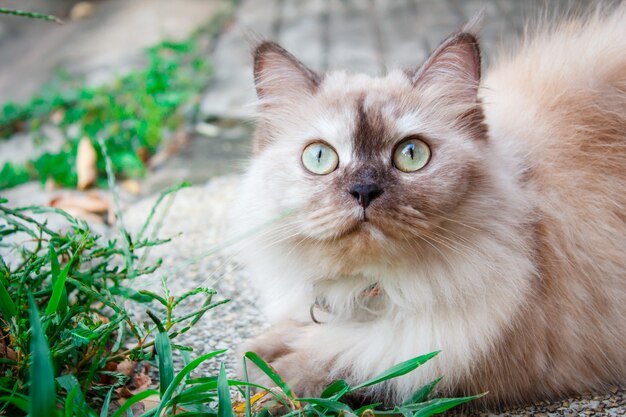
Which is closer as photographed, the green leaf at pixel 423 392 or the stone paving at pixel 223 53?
the green leaf at pixel 423 392

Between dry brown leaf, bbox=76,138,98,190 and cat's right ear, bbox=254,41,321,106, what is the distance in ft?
6.50

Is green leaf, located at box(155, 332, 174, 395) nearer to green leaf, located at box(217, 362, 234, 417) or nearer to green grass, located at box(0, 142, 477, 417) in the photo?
green grass, located at box(0, 142, 477, 417)

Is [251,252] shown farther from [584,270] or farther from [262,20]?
[262,20]

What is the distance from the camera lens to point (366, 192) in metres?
1.84

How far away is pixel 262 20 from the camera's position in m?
6.46

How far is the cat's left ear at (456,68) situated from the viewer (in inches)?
82.7

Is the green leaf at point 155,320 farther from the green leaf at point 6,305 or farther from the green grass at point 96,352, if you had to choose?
the green leaf at point 6,305

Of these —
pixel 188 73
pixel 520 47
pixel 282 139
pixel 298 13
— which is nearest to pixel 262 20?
pixel 298 13

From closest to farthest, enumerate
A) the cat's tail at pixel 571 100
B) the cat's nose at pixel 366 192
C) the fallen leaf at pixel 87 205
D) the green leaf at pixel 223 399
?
1. the green leaf at pixel 223 399
2. the cat's nose at pixel 366 192
3. the cat's tail at pixel 571 100
4. the fallen leaf at pixel 87 205

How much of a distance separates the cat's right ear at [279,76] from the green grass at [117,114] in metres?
2.01

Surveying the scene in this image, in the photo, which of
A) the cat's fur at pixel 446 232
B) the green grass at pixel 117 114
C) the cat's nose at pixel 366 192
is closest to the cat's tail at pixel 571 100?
the cat's fur at pixel 446 232

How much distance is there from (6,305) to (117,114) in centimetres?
289

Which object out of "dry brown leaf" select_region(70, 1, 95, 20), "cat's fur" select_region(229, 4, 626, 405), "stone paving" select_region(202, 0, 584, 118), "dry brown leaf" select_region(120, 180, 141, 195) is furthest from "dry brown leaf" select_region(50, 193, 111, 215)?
"dry brown leaf" select_region(70, 1, 95, 20)

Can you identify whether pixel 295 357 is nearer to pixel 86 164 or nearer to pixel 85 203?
pixel 85 203
